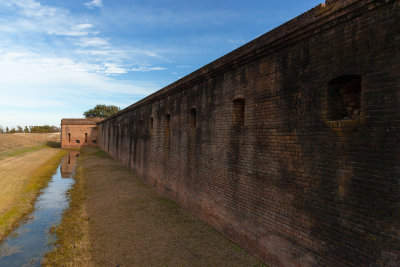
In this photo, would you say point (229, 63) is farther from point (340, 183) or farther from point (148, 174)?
point (148, 174)

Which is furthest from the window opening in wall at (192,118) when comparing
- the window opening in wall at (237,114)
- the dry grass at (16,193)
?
the dry grass at (16,193)

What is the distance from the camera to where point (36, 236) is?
270 inches

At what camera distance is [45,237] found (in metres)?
6.77

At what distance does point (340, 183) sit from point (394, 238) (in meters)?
0.84

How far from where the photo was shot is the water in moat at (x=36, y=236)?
5.68 m

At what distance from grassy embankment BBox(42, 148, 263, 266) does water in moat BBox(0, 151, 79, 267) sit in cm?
28

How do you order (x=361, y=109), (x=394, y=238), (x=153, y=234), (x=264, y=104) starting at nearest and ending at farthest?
(x=394, y=238), (x=361, y=109), (x=264, y=104), (x=153, y=234)

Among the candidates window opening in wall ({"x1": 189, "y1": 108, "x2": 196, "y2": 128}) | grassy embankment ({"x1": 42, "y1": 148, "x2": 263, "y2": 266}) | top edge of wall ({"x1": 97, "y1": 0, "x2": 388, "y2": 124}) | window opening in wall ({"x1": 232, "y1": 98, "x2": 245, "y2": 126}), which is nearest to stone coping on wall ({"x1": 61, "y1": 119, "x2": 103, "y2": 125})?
grassy embankment ({"x1": 42, "y1": 148, "x2": 263, "y2": 266})

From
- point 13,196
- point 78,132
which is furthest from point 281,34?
point 78,132

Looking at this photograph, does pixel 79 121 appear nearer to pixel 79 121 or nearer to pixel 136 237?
pixel 79 121

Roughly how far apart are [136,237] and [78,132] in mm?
36329

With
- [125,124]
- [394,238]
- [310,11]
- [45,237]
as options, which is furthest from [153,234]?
[125,124]

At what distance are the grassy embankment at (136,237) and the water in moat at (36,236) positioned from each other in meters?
0.28

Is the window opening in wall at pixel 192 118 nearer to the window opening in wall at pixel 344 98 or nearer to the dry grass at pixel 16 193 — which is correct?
the window opening in wall at pixel 344 98
